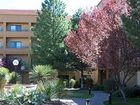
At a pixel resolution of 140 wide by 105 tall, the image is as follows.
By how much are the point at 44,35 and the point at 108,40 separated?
2704 cm

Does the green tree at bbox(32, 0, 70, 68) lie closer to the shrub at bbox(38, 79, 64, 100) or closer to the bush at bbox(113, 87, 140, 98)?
the bush at bbox(113, 87, 140, 98)

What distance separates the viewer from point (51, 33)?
50500 millimetres

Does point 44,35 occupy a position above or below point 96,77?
above

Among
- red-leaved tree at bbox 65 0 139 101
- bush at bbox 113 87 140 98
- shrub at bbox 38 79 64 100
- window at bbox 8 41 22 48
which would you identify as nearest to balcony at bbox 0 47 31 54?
window at bbox 8 41 22 48

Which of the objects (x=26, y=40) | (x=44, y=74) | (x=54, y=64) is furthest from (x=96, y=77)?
(x=44, y=74)

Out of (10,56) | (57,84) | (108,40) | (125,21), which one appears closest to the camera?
(125,21)

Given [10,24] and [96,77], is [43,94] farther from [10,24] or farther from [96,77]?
[10,24]

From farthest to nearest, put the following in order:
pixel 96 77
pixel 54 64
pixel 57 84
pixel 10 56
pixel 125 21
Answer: pixel 10 56, pixel 96 77, pixel 54 64, pixel 57 84, pixel 125 21

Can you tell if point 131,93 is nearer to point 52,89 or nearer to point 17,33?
point 52,89

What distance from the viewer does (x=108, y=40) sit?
24031mm

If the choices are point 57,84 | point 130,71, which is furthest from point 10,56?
point 57,84

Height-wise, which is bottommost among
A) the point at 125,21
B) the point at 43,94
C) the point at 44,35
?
the point at 43,94

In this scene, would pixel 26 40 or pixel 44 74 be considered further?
pixel 26 40

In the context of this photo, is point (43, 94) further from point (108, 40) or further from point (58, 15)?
point (58, 15)
